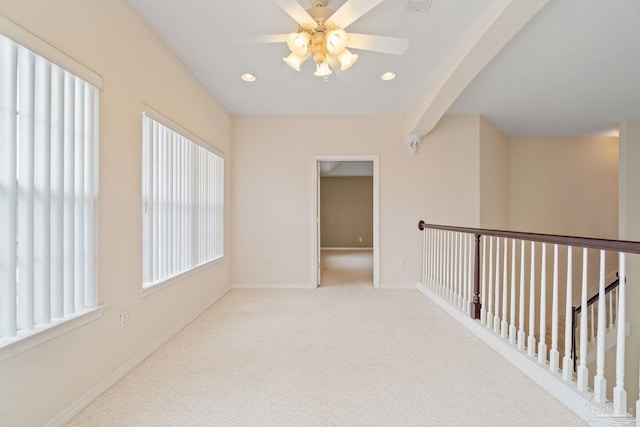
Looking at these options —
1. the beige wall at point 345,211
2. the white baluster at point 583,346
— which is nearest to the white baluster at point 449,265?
the white baluster at point 583,346

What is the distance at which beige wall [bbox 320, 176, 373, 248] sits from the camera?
9664mm

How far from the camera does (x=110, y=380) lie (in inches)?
72.9

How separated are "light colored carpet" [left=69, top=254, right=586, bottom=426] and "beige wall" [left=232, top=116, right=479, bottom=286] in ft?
4.66

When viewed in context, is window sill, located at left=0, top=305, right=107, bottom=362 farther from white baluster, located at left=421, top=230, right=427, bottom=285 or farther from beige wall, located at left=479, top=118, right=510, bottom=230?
beige wall, located at left=479, top=118, right=510, bottom=230

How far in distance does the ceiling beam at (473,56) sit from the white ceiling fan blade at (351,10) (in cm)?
103

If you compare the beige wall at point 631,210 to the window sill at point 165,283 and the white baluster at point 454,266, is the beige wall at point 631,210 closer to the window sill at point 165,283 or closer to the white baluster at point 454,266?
the white baluster at point 454,266

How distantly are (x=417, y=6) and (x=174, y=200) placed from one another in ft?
8.33

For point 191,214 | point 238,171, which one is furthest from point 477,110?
point 191,214

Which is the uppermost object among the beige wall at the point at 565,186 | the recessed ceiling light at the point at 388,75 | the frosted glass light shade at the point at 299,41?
the recessed ceiling light at the point at 388,75

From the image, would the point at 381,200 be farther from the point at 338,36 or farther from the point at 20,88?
the point at 20,88

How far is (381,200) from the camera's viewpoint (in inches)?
172

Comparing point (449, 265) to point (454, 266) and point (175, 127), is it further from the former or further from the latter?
point (175, 127)

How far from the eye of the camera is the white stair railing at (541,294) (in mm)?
1486

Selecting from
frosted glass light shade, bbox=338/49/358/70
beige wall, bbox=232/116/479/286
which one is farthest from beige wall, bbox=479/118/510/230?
frosted glass light shade, bbox=338/49/358/70
